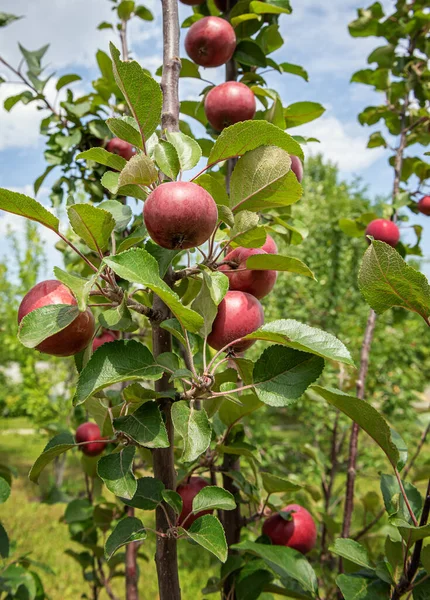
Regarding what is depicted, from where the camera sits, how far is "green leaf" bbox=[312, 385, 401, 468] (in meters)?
0.74

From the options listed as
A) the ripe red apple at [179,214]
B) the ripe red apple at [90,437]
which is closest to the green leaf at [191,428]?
the ripe red apple at [179,214]

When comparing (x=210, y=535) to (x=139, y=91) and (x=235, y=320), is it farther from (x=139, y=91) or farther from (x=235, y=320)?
(x=139, y=91)

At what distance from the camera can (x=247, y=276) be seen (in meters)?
0.89

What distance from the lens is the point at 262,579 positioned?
1.03 metres

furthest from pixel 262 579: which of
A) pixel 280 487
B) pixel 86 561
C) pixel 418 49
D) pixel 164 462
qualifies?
pixel 418 49

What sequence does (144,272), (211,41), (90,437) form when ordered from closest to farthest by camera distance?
(144,272) → (211,41) → (90,437)

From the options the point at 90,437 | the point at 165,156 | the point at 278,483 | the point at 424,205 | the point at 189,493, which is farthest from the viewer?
the point at 424,205

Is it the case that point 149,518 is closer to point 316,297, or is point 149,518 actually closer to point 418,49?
point 316,297

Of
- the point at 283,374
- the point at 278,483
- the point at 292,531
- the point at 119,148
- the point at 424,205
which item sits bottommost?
the point at 292,531

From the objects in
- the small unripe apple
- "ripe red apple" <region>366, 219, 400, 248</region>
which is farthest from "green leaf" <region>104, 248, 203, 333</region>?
"ripe red apple" <region>366, 219, 400, 248</region>

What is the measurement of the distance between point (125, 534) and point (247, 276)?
46 centimetres

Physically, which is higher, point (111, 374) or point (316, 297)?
point (316, 297)

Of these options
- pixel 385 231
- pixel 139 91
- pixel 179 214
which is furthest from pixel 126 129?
pixel 385 231

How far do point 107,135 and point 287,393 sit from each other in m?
1.51
